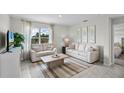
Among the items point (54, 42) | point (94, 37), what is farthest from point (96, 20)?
point (54, 42)

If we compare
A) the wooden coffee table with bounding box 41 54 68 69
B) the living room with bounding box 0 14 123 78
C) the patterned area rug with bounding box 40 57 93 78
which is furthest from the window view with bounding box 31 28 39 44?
the patterned area rug with bounding box 40 57 93 78

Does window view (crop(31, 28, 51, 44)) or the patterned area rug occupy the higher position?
window view (crop(31, 28, 51, 44))

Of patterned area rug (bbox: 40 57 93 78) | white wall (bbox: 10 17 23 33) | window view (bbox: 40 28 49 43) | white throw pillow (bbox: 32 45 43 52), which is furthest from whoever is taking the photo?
window view (bbox: 40 28 49 43)

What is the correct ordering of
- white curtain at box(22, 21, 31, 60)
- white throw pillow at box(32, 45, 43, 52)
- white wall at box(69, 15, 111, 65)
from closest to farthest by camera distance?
white wall at box(69, 15, 111, 65) → white curtain at box(22, 21, 31, 60) → white throw pillow at box(32, 45, 43, 52)

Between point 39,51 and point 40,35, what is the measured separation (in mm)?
1248

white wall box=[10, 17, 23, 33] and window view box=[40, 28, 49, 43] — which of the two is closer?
white wall box=[10, 17, 23, 33]

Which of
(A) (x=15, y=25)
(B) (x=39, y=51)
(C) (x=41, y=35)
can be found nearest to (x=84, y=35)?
(C) (x=41, y=35)

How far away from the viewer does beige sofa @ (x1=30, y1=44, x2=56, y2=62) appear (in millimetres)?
4418

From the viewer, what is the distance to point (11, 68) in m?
1.96

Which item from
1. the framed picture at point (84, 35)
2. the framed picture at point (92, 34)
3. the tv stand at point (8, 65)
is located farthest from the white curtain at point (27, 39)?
the framed picture at point (92, 34)

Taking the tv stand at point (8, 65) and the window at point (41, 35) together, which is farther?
the window at point (41, 35)

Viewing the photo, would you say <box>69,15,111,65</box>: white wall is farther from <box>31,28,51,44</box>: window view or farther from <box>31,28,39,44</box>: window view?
<box>31,28,39,44</box>: window view

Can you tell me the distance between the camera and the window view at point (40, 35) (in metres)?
5.54

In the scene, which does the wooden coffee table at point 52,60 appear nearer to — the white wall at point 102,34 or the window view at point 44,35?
the white wall at point 102,34
